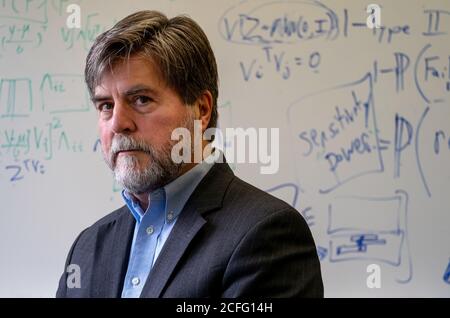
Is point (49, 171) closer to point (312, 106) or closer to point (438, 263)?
point (312, 106)

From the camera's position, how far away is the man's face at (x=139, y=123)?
95 centimetres

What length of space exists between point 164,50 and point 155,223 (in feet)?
0.98

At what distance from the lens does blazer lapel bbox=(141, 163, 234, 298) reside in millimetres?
875

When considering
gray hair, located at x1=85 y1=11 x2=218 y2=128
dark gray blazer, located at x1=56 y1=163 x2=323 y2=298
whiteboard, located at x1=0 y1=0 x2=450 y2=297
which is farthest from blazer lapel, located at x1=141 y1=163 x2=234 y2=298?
whiteboard, located at x1=0 y1=0 x2=450 y2=297

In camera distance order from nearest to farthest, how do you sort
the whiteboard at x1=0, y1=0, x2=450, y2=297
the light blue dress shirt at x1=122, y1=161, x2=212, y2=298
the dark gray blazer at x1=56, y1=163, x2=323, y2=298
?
the dark gray blazer at x1=56, y1=163, x2=323, y2=298, the light blue dress shirt at x1=122, y1=161, x2=212, y2=298, the whiteboard at x1=0, y1=0, x2=450, y2=297

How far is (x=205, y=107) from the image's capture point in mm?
1043

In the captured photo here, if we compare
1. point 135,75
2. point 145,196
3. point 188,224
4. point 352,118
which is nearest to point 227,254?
point 188,224

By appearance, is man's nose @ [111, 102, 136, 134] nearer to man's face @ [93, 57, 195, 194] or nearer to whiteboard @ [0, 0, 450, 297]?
man's face @ [93, 57, 195, 194]

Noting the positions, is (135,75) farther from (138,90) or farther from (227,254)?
(227,254)

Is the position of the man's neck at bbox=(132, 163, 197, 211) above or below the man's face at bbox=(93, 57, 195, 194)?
below

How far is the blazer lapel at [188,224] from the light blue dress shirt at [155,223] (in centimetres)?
2

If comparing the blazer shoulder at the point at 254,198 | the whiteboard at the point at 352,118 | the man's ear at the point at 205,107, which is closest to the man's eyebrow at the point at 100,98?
the man's ear at the point at 205,107

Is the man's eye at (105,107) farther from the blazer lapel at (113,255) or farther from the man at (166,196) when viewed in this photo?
the blazer lapel at (113,255)
